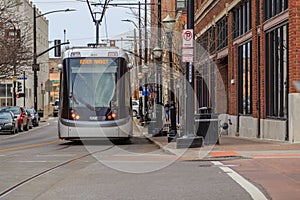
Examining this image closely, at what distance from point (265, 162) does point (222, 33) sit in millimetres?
19985

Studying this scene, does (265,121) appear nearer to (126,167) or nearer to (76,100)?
(76,100)

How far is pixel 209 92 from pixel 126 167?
23.7 meters

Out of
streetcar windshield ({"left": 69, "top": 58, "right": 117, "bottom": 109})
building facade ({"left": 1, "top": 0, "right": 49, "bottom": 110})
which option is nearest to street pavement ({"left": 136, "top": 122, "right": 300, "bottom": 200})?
streetcar windshield ({"left": 69, "top": 58, "right": 117, "bottom": 109})

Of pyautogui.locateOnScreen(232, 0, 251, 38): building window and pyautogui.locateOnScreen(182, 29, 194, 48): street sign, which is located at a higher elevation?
pyautogui.locateOnScreen(232, 0, 251, 38): building window

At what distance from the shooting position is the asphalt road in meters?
10.4

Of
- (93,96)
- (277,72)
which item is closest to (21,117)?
(93,96)

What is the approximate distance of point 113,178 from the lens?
12.5 m

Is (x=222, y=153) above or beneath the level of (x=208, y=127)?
beneath

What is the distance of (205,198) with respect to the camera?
32.2 ft

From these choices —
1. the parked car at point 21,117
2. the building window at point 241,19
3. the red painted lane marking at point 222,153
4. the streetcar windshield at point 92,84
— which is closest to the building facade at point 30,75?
the parked car at point 21,117

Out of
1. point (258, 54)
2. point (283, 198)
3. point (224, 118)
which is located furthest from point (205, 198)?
point (224, 118)

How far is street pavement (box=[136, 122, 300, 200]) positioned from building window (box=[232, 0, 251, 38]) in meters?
8.48

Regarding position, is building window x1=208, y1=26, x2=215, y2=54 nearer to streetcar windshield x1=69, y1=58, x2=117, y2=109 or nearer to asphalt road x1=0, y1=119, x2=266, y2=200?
streetcar windshield x1=69, y1=58, x2=117, y2=109

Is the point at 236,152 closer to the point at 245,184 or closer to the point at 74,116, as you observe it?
the point at 245,184
